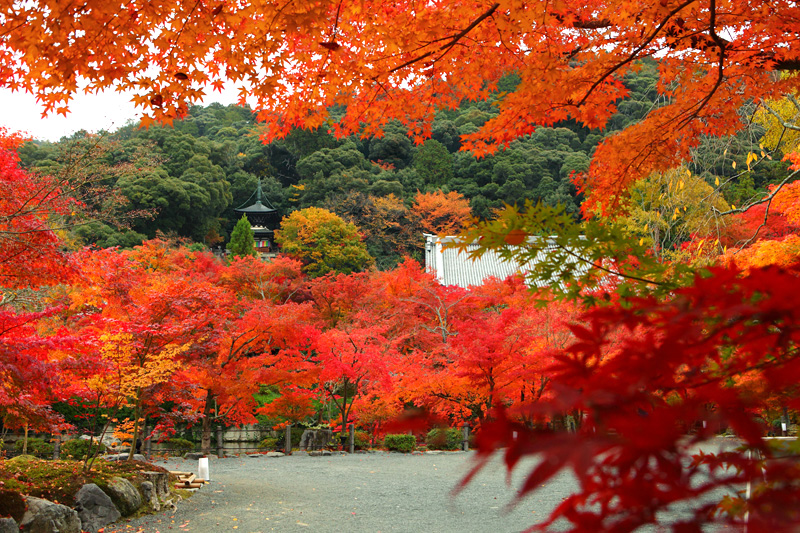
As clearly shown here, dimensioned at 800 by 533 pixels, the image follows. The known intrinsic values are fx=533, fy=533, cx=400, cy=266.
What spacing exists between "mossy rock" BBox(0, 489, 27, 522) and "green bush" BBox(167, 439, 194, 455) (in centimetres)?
744

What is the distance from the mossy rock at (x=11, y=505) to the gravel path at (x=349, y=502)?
3.04 ft

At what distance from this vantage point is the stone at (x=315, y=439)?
1166 centimetres

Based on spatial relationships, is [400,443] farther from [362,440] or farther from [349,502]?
[349,502]

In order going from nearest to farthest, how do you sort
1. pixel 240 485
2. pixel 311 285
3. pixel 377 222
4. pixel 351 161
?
pixel 240 485 < pixel 311 285 < pixel 377 222 < pixel 351 161

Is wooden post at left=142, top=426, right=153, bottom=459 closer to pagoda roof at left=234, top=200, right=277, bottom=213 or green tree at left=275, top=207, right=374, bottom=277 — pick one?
green tree at left=275, top=207, right=374, bottom=277

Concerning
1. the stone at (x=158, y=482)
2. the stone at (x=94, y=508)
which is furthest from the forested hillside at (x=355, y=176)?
the stone at (x=94, y=508)

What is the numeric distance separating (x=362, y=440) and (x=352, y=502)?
5726mm

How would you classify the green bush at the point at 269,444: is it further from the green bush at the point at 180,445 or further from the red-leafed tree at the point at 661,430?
the red-leafed tree at the point at 661,430

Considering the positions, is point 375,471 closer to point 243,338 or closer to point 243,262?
point 243,338

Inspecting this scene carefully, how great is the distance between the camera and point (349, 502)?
650 centimetres

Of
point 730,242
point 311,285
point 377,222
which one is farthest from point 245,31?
point 377,222

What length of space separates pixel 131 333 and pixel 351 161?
63.6ft

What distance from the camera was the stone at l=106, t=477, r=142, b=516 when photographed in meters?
5.66

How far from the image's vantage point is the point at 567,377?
88cm
